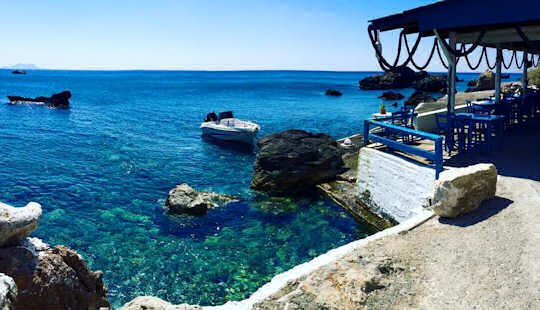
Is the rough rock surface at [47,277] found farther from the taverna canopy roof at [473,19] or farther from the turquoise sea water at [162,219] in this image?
the taverna canopy roof at [473,19]

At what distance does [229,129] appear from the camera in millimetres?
29641

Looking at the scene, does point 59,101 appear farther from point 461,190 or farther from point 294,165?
point 461,190

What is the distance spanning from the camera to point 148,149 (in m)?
28.4

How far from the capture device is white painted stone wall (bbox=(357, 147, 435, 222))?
998 cm

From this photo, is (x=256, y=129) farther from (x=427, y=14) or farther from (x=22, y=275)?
(x=22, y=275)

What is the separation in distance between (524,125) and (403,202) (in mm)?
8501

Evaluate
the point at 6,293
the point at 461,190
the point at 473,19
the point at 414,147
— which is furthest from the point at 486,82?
the point at 6,293

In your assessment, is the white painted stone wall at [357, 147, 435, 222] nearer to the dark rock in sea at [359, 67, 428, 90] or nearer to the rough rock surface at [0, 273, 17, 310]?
the rough rock surface at [0, 273, 17, 310]

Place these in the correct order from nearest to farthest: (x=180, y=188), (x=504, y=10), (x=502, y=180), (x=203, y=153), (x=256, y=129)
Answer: (x=502, y=180), (x=504, y=10), (x=180, y=188), (x=203, y=153), (x=256, y=129)

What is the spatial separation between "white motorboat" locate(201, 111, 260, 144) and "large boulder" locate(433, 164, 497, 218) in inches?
869

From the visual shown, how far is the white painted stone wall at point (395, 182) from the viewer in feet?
32.8

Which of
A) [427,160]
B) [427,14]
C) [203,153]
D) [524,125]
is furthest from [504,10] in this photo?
[203,153]

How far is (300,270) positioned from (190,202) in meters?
8.91

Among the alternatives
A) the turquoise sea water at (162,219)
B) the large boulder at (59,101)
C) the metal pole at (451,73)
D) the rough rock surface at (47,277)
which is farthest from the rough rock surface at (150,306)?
the large boulder at (59,101)
